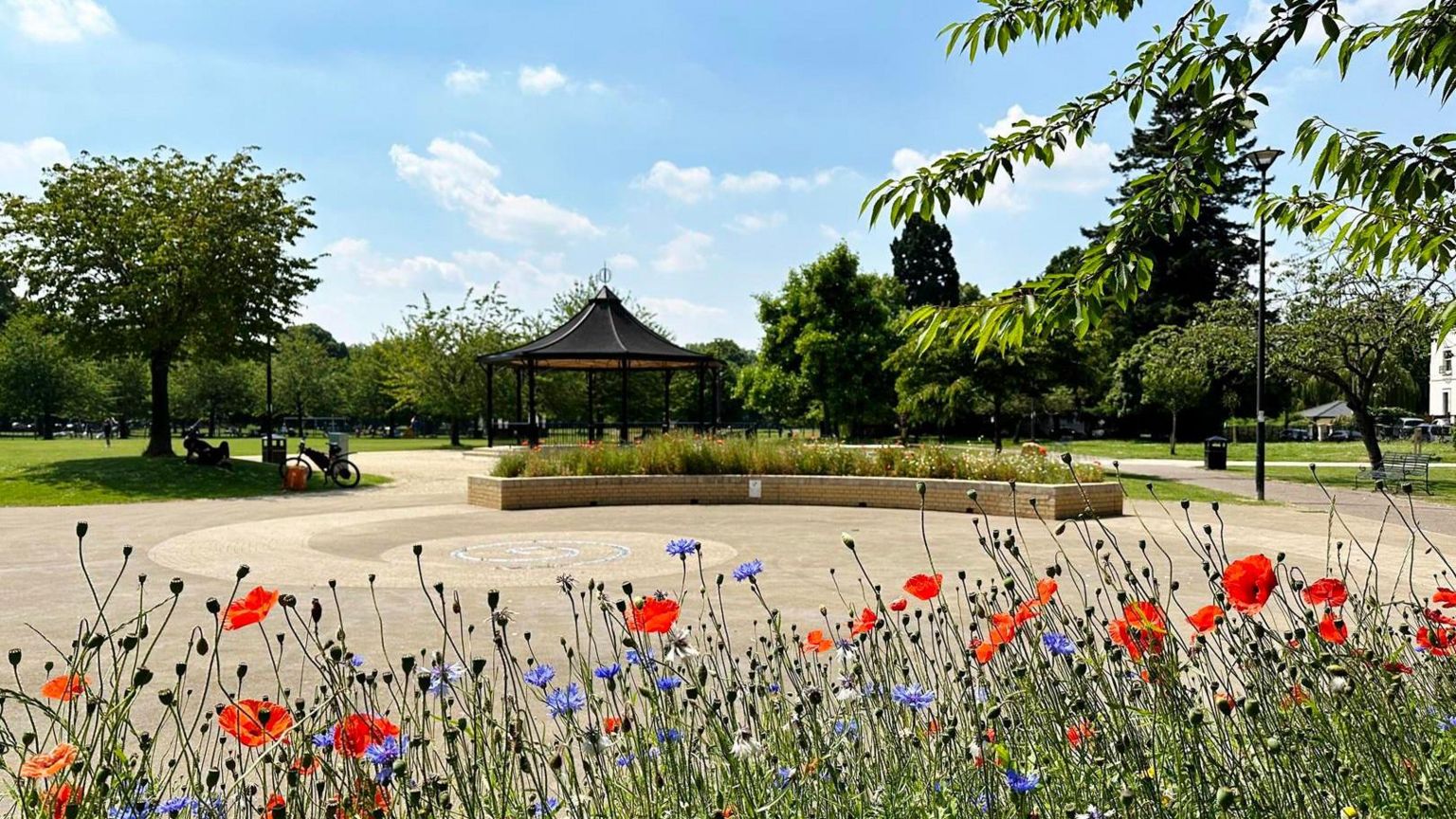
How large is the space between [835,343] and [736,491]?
20462 millimetres

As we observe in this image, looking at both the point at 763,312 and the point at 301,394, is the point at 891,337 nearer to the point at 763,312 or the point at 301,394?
the point at 763,312

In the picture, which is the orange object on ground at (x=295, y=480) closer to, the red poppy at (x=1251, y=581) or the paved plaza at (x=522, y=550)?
the paved plaza at (x=522, y=550)

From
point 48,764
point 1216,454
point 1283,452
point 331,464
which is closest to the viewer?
point 48,764

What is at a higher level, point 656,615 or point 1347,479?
point 656,615

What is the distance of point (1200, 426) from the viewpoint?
48.4 metres

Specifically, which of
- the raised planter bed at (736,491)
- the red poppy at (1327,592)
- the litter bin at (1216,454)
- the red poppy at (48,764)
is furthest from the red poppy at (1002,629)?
the litter bin at (1216,454)

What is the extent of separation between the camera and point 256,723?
199 centimetres

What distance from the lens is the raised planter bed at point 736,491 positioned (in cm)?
1405

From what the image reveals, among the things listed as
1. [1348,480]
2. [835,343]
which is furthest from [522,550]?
[835,343]

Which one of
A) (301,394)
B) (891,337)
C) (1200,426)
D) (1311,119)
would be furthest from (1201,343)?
(301,394)

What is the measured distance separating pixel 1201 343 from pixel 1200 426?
100.0ft

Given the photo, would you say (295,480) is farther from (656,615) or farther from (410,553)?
(656,615)

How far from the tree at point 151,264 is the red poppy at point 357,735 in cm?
2101

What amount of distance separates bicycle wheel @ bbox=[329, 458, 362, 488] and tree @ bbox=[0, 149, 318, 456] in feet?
13.7
